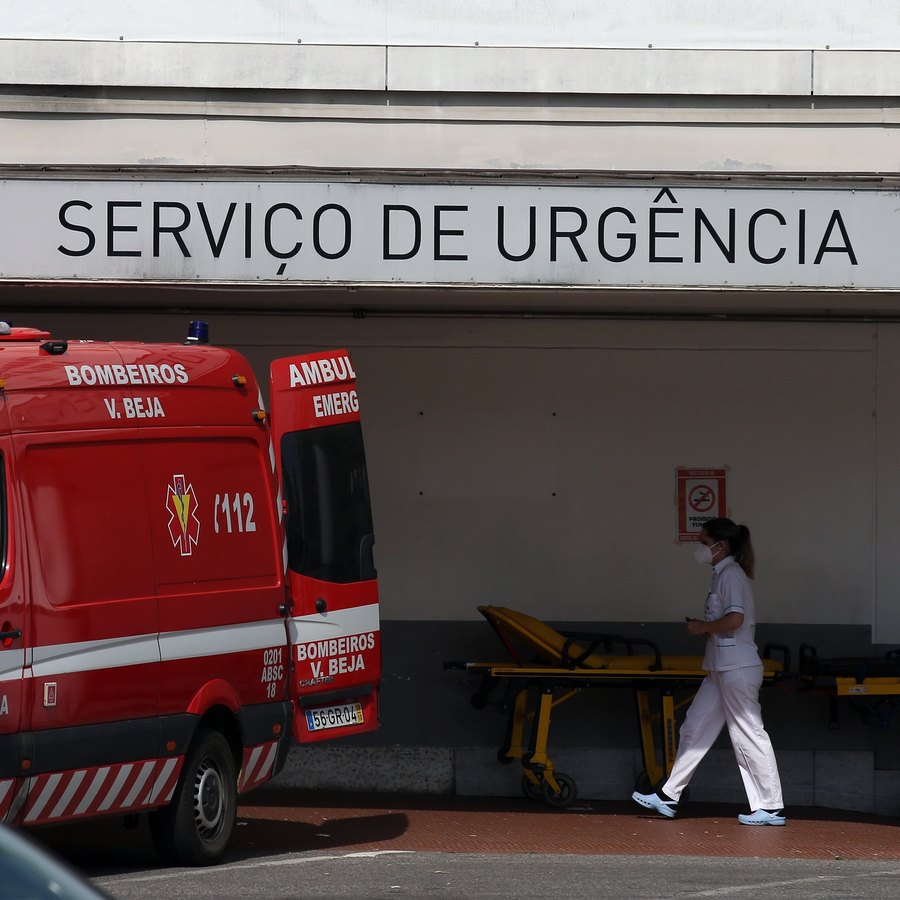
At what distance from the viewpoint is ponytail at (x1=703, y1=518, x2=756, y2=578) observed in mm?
9750

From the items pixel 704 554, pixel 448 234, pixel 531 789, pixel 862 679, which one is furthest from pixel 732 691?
pixel 448 234

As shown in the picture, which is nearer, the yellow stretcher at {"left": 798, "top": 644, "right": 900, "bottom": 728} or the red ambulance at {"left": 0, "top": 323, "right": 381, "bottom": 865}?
the red ambulance at {"left": 0, "top": 323, "right": 381, "bottom": 865}

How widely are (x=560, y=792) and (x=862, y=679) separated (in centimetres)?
208

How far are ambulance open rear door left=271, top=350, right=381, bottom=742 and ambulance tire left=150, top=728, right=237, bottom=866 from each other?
2.15 feet

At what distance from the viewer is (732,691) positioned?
9.57 metres

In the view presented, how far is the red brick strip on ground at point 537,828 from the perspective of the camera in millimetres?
8773

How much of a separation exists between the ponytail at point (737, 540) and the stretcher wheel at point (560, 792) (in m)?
1.84

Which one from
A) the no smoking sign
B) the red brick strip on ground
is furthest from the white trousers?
the no smoking sign

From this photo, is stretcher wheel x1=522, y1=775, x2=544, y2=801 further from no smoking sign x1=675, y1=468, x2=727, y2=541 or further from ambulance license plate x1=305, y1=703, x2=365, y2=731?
ambulance license plate x1=305, y1=703, x2=365, y2=731

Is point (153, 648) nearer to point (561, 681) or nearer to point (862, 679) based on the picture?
point (561, 681)

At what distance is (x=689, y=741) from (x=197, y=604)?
143 inches

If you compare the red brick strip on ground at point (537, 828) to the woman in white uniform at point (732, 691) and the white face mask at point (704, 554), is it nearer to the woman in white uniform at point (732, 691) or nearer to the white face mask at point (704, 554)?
the woman in white uniform at point (732, 691)

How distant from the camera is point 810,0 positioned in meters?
10.7

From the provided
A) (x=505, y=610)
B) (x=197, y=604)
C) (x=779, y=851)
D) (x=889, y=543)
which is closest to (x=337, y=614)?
(x=197, y=604)
